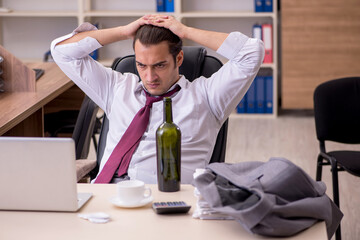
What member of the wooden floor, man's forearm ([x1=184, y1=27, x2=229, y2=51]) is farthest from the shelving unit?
man's forearm ([x1=184, y1=27, x2=229, y2=51])

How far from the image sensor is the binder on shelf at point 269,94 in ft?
17.9

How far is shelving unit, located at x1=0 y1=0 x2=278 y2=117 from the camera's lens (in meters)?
5.62

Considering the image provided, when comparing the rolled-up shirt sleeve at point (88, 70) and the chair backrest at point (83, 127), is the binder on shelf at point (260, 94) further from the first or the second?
the rolled-up shirt sleeve at point (88, 70)

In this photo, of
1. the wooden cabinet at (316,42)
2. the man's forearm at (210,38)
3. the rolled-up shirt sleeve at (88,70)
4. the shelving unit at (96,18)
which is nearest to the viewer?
the man's forearm at (210,38)

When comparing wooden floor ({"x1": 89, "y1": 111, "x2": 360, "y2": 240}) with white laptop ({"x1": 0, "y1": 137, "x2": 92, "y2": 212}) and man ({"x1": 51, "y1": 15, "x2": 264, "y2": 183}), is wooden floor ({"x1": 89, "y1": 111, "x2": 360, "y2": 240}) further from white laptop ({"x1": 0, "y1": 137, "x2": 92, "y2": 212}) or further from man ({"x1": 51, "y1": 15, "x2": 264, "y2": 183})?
white laptop ({"x1": 0, "y1": 137, "x2": 92, "y2": 212})

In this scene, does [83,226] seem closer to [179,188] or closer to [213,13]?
[179,188]

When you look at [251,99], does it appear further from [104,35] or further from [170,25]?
[170,25]

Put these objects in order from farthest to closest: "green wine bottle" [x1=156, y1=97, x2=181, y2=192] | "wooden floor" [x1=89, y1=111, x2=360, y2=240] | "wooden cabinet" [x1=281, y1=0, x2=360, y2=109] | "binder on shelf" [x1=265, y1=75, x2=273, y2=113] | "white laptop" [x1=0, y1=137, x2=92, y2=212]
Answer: "binder on shelf" [x1=265, y1=75, x2=273, y2=113] < "wooden cabinet" [x1=281, y1=0, x2=360, y2=109] < "wooden floor" [x1=89, y1=111, x2=360, y2=240] < "green wine bottle" [x1=156, y1=97, x2=181, y2=192] < "white laptop" [x1=0, y1=137, x2=92, y2=212]

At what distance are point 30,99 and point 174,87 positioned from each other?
37.2 inches

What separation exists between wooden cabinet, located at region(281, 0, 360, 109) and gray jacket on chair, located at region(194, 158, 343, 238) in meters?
3.95

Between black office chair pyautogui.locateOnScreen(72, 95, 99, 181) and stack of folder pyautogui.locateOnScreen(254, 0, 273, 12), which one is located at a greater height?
stack of folder pyautogui.locateOnScreen(254, 0, 273, 12)

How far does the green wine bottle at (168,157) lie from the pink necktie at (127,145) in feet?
1.48

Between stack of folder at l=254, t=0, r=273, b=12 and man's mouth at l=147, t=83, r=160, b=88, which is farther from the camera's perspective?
stack of folder at l=254, t=0, r=273, b=12

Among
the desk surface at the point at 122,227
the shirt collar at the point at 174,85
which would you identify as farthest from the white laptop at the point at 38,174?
the shirt collar at the point at 174,85
